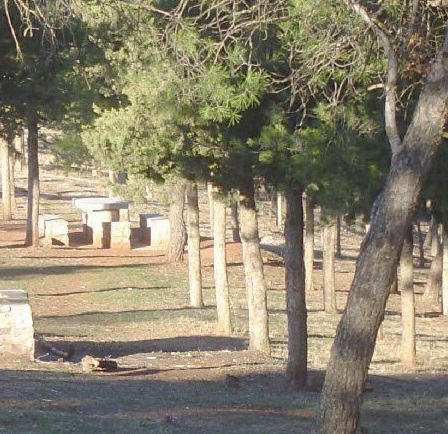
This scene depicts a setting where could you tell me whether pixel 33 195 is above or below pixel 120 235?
above

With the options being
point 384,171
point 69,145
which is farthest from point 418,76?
point 69,145

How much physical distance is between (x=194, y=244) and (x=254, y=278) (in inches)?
279

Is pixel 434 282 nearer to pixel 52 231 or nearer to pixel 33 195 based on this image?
pixel 33 195

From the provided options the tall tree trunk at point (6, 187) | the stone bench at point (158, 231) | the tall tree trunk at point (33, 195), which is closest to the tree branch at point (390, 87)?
the tall tree trunk at point (33, 195)

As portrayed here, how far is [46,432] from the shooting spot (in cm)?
860

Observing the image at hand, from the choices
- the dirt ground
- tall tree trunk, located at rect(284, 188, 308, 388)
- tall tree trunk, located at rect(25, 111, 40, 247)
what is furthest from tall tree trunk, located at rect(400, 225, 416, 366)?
tall tree trunk, located at rect(25, 111, 40, 247)

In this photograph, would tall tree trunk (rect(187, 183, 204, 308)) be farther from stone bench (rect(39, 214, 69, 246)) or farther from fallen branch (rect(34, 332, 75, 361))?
stone bench (rect(39, 214, 69, 246))

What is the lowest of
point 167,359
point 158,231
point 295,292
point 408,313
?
point 167,359

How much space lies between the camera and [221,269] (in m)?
21.1

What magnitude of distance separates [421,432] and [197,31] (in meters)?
4.58

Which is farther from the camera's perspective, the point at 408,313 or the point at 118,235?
the point at 118,235

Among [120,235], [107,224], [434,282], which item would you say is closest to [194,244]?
[434,282]

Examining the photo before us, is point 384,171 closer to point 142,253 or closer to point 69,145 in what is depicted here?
point 69,145

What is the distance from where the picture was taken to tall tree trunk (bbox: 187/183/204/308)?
79.8ft
